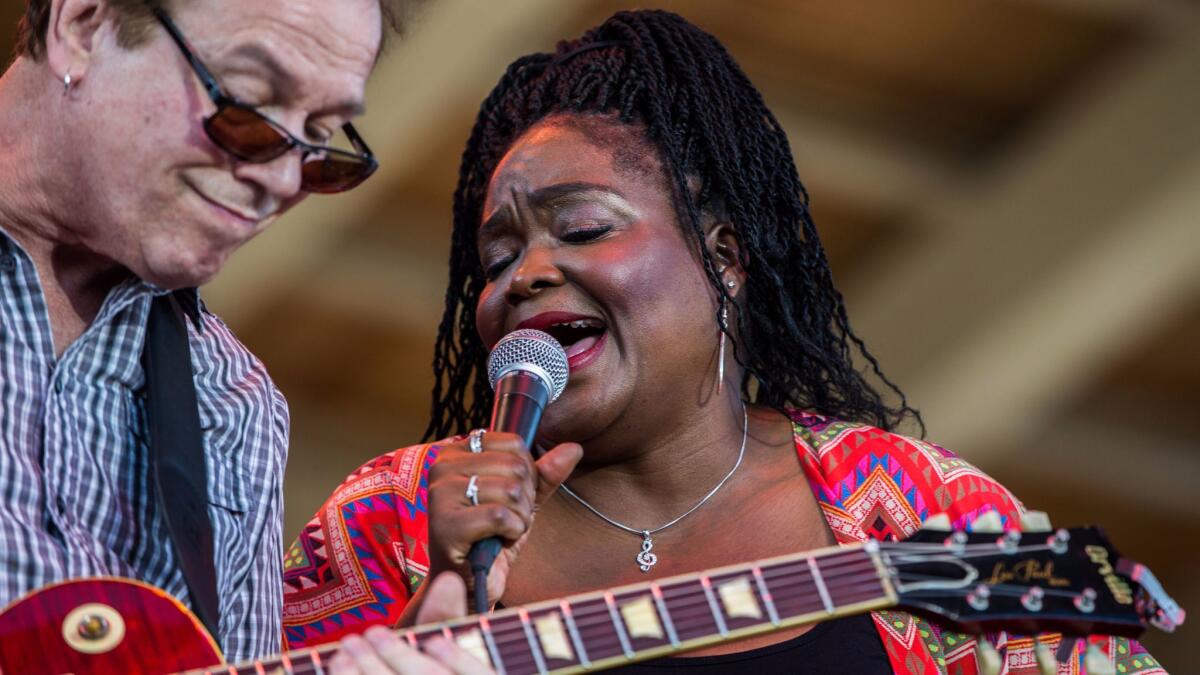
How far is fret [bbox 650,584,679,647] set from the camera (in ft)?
6.93

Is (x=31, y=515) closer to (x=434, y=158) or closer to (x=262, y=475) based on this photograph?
(x=262, y=475)

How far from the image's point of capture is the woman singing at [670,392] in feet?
9.59

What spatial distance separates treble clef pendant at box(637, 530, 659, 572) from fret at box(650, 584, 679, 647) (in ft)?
2.67

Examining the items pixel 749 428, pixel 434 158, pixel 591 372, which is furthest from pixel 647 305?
pixel 434 158

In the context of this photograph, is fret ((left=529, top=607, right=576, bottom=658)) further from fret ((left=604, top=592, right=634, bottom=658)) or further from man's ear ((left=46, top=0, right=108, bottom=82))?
man's ear ((left=46, top=0, right=108, bottom=82))

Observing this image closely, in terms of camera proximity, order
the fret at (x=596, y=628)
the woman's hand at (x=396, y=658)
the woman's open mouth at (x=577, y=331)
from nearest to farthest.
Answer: the woman's hand at (x=396, y=658) < the fret at (x=596, y=628) < the woman's open mouth at (x=577, y=331)

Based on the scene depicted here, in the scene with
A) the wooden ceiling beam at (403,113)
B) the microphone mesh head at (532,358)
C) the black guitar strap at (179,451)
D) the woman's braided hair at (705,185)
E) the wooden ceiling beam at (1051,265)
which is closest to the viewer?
the black guitar strap at (179,451)

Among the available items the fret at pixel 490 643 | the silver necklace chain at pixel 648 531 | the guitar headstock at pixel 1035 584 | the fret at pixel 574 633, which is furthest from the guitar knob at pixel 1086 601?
the silver necklace chain at pixel 648 531

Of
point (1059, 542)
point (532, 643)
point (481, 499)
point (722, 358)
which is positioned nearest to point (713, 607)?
point (532, 643)

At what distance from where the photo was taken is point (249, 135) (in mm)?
2246

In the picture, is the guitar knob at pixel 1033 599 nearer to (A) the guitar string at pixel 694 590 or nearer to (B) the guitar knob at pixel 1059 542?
(B) the guitar knob at pixel 1059 542

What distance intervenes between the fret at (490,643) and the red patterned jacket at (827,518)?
0.92 m

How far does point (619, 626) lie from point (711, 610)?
0.38 feet

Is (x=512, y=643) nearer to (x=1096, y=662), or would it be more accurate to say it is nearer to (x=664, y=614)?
(x=664, y=614)
